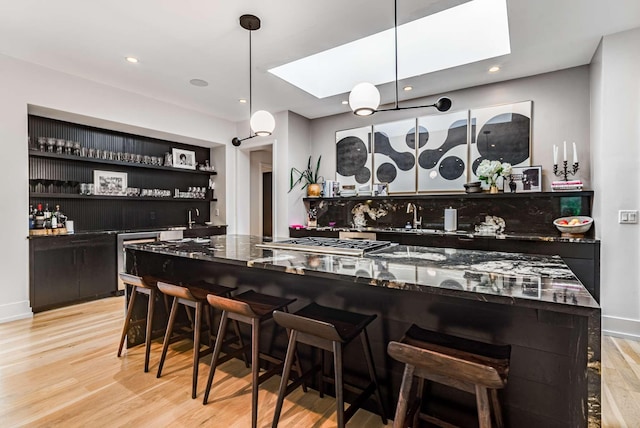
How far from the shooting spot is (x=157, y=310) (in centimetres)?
290

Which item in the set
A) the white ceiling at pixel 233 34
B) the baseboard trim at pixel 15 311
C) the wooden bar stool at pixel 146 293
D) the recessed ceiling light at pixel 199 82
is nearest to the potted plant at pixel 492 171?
the white ceiling at pixel 233 34

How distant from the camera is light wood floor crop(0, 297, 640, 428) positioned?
5.98ft

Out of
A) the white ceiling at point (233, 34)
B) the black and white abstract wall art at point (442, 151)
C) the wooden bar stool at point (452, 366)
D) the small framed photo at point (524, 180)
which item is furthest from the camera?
the black and white abstract wall art at point (442, 151)

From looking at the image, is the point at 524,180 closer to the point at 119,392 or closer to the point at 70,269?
the point at 119,392

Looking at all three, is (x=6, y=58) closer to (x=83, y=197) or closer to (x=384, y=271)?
(x=83, y=197)

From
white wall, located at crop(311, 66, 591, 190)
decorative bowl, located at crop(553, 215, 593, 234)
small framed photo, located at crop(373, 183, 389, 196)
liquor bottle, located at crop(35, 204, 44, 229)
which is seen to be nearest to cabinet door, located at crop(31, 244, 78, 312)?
liquor bottle, located at crop(35, 204, 44, 229)

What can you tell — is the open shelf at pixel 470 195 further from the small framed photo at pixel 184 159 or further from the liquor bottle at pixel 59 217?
the liquor bottle at pixel 59 217

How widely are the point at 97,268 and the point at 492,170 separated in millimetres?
5096

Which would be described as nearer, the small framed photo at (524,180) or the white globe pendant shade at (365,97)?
the white globe pendant shade at (365,97)

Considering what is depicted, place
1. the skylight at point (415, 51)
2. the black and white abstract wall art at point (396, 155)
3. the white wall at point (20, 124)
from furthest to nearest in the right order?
the black and white abstract wall art at point (396, 155)
the white wall at point (20, 124)
the skylight at point (415, 51)

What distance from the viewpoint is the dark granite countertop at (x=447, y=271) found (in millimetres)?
1111

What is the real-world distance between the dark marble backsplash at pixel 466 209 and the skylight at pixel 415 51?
163 centimetres

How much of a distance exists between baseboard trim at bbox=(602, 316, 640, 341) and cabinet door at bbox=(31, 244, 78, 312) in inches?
228

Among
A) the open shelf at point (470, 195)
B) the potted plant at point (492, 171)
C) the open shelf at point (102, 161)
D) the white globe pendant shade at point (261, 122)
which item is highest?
the white globe pendant shade at point (261, 122)
